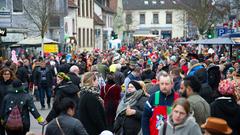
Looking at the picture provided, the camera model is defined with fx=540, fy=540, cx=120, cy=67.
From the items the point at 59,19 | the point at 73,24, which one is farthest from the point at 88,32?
the point at 59,19

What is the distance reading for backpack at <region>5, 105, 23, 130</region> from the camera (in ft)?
30.9

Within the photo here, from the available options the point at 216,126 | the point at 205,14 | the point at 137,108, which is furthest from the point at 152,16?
the point at 216,126

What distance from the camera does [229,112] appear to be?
729 centimetres

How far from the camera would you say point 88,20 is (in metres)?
57.0

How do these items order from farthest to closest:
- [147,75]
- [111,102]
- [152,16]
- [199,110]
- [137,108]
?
[152,16], [147,75], [111,102], [137,108], [199,110]

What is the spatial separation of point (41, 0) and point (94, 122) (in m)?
28.0

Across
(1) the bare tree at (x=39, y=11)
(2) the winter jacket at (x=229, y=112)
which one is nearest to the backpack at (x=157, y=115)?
(2) the winter jacket at (x=229, y=112)

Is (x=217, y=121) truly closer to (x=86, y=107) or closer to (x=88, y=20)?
(x=86, y=107)

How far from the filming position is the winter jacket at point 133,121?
27.6 feet

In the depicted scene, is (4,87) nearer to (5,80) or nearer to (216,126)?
(5,80)

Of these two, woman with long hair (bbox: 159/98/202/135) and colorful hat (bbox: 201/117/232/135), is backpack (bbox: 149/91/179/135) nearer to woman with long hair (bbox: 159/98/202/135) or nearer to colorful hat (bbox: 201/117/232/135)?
woman with long hair (bbox: 159/98/202/135)

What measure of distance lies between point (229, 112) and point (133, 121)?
1.76 metres

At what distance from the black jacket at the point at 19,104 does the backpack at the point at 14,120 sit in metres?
0.09

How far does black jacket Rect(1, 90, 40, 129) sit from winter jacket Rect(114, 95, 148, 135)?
196cm
